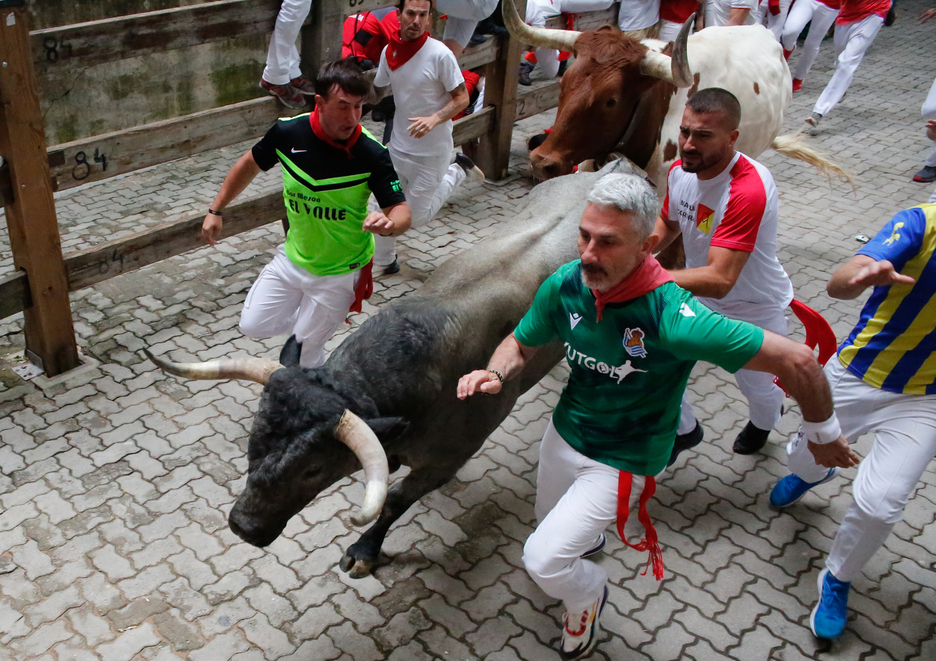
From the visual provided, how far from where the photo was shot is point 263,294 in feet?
16.3

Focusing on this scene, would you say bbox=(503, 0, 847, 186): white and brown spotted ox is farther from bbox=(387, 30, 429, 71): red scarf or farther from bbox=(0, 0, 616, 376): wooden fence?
bbox=(0, 0, 616, 376): wooden fence

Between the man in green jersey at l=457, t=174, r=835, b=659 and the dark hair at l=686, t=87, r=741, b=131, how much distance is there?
128cm

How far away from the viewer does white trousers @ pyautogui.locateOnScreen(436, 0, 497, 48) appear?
7.95 meters

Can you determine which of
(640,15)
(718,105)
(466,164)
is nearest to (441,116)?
(466,164)

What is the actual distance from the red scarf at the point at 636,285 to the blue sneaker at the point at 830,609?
2077 mm

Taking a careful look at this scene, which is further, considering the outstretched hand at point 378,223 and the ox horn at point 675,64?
the ox horn at point 675,64

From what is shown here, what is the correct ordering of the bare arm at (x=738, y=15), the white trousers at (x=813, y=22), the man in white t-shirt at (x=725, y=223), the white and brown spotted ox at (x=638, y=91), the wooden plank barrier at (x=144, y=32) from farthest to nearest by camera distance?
the white trousers at (x=813, y=22), the bare arm at (x=738, y=15), the white and brown spotted ox at (x=638, y=91), the wooden plank barrier at (x=144, y=32), the man in white t-shirt at (x=725, y=223)

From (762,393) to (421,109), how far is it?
3.53 meters

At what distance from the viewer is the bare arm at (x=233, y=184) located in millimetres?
4887

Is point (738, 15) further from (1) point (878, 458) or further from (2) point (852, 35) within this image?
(1) point (878, 458)

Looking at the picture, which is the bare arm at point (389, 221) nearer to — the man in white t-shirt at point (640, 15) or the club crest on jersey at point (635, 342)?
the club crest on jersey at point (635, 342)

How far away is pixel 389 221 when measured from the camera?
14.5 feet

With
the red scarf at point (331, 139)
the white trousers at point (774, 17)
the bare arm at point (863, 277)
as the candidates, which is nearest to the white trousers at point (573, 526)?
the bare arm at point (863, 277)

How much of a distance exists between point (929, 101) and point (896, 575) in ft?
17.0
